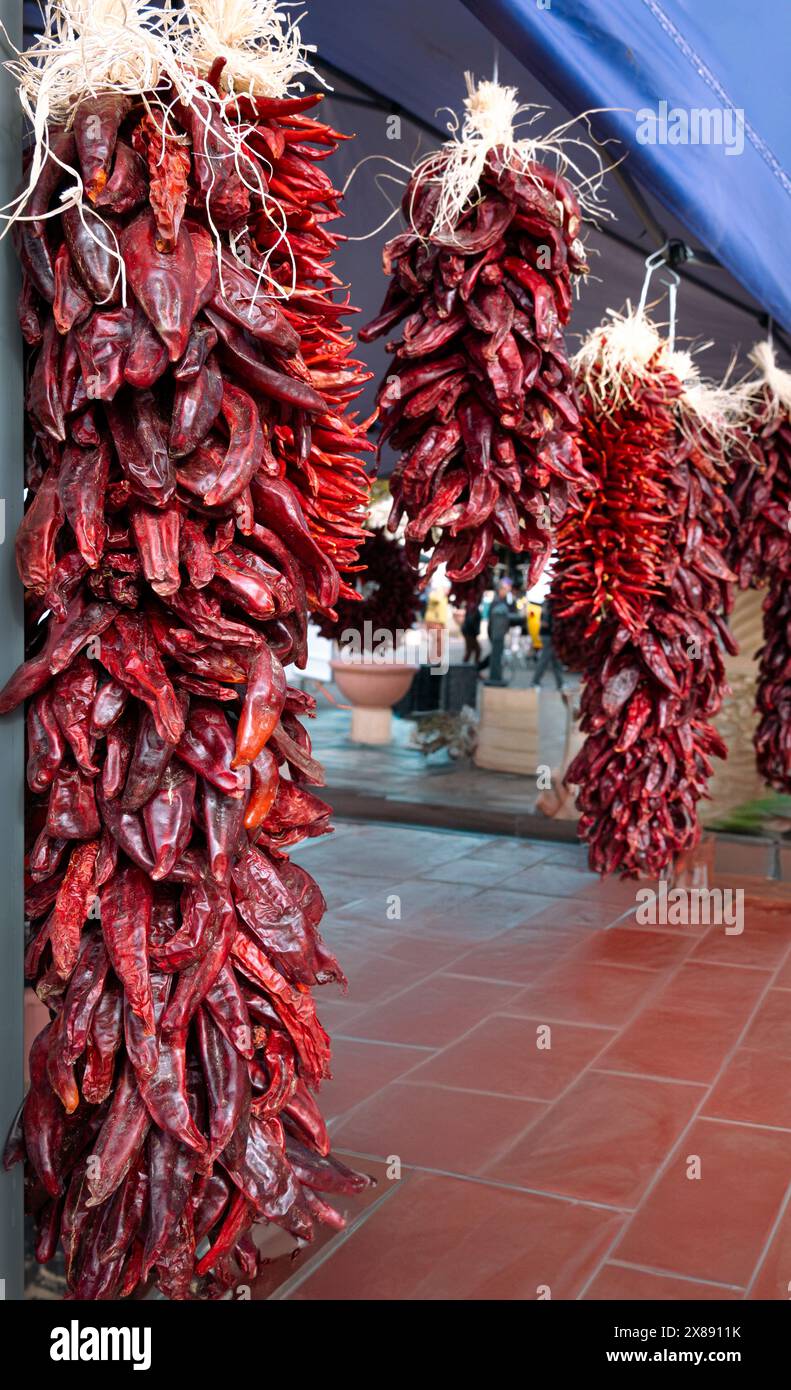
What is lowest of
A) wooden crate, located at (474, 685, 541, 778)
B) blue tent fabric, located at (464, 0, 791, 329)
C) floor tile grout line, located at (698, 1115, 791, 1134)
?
floor tile grout line, located at (698, 1115, 791, 1134)

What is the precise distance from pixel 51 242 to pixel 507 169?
0.82 metres

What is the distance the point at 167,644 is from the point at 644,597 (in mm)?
2044

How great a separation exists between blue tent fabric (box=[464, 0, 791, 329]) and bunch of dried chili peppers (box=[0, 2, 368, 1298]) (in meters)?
0.33

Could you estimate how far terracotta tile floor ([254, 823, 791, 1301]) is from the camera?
176cm

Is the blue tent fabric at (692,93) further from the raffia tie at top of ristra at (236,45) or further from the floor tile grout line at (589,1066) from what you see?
the floor tile grout line at (589,1066)

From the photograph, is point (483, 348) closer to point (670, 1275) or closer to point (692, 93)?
point (692, 93)

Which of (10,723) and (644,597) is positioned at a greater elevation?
(644,597)

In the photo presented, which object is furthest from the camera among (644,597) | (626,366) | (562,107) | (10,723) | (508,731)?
(508,731)

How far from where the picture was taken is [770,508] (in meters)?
3.57

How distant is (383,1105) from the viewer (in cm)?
235

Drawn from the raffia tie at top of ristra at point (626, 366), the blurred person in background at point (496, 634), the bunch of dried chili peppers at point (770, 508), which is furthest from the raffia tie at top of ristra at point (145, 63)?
the blurred person in background at point (496, 634)

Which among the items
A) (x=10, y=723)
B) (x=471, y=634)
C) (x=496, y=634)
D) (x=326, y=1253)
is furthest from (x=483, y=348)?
(x=496, y=634)

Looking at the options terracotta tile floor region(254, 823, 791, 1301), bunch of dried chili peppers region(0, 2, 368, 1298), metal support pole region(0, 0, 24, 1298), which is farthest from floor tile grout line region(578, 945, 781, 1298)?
metal support pole region(0, 0, 24, 1298)

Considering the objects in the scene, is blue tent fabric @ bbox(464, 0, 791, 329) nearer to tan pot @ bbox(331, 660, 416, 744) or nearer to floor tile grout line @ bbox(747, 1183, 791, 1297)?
→ floor tile grout line @ bbox(747, 1183, 791, 1297)
